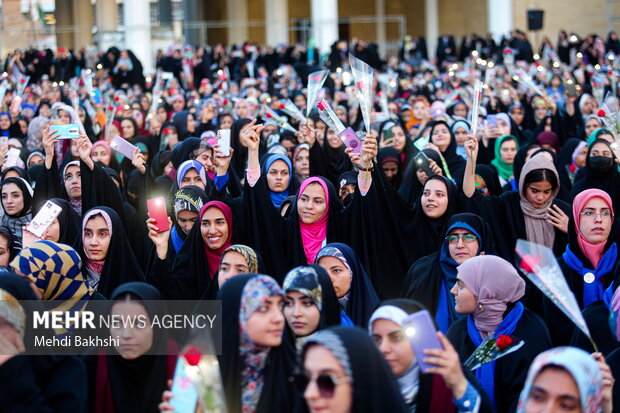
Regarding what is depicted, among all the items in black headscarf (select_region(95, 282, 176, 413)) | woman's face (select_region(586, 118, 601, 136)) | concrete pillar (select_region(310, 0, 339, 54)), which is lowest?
black headscarf (select_region(95, 282, 176, 413))

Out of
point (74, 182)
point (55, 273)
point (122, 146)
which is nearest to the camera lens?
point (55, 273)

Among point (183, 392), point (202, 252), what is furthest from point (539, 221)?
point (183, 392)

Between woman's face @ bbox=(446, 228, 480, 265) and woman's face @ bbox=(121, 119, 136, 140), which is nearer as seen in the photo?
woman's face @ bbox=(446, 228, 480, 265)

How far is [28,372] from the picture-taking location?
3395 millimetres

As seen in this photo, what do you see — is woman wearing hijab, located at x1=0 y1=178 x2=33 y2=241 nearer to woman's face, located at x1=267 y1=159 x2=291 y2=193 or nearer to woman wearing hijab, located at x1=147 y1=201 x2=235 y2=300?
woman wearing hijab, located at x1=147 y1=201 x2=235 y2=300

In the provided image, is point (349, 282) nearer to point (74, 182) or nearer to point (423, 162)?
point (423, 162)

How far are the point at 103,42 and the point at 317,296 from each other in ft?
80.2

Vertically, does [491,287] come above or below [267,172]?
below

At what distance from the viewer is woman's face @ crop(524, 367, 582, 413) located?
2910 millimetres

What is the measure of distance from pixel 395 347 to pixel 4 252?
117 inches

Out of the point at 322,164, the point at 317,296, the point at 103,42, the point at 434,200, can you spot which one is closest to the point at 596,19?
the point at 103,42

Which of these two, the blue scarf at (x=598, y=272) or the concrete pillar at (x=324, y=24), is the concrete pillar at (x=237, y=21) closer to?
the concrete pillar at (x=324, y=24)

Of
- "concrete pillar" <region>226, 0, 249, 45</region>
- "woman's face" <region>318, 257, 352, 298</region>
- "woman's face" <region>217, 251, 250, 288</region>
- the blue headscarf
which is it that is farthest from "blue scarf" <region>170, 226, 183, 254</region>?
"concrete pillar" <region>226, 0, 249, 45</region>

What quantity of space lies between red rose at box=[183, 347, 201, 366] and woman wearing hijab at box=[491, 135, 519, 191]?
5.85 meters
